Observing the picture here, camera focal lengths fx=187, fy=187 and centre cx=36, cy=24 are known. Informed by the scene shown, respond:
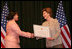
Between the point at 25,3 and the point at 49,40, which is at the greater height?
the point at 25,3

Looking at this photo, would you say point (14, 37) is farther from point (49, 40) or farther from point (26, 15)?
point (26, 15)

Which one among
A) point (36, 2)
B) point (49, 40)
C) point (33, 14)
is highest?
point (36, 2)

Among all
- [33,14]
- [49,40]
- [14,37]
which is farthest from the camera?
[33,14]

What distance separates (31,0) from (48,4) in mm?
487

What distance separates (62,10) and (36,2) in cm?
75

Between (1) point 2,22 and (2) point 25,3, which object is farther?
(2) point 25,3

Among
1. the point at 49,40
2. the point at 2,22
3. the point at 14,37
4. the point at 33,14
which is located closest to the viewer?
the point at 14,37

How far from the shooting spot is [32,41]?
5160mm

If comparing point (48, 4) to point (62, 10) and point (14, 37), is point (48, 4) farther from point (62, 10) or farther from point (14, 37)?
point (14, 37)

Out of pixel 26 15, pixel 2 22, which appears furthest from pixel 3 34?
pixel 26 15

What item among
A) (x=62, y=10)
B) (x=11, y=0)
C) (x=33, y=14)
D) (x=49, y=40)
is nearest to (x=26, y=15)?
(x=33, y=14)

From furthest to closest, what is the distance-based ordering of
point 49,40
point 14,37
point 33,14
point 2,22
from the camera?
1. point 33,14
2. point 2,22
3. point 49,40
4. point 14,37

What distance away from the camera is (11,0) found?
5105mm

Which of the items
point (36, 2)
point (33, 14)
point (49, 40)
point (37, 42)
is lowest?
point (37, 42)
